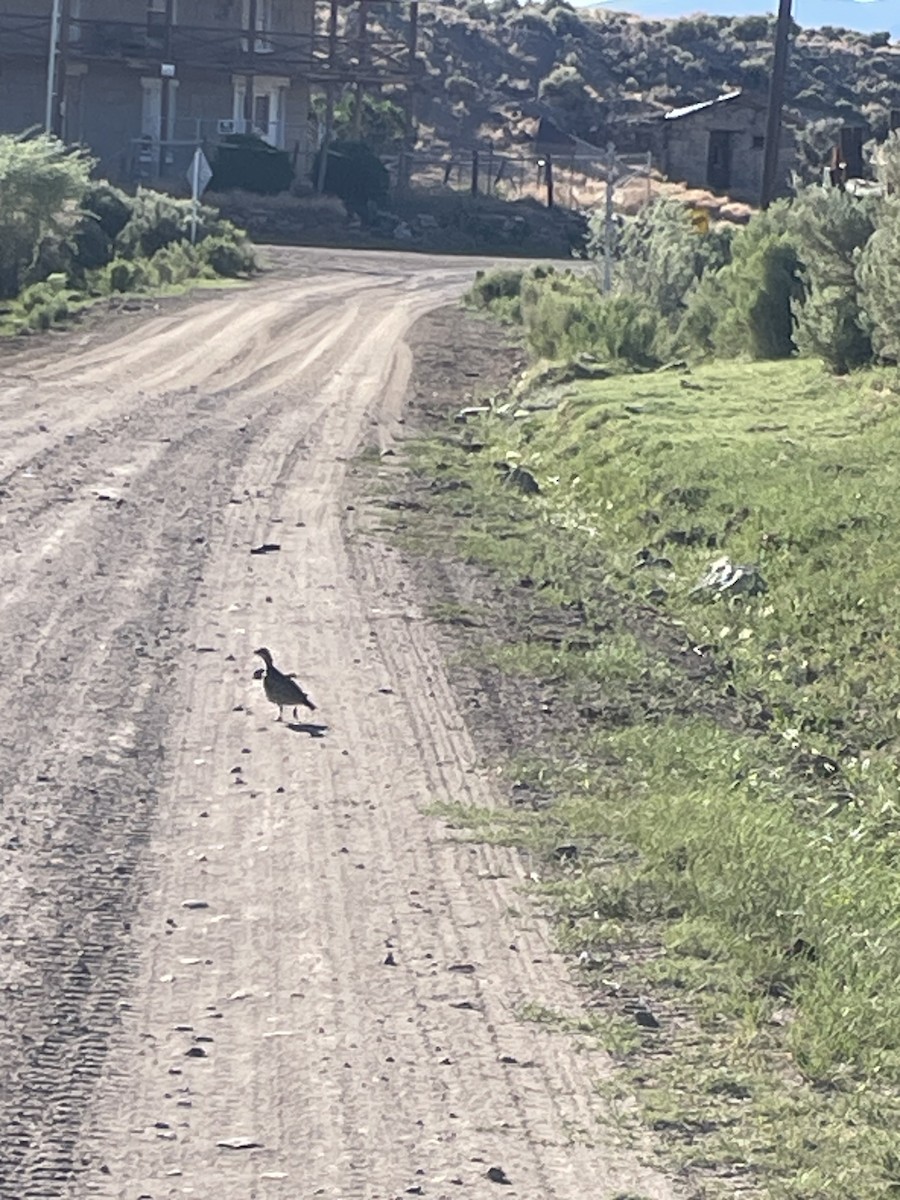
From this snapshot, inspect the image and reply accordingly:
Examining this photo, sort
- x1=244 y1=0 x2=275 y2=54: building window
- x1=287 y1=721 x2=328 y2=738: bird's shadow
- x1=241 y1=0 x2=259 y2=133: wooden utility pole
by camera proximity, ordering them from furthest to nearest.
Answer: x1=244 y1=0 x2=275 y2=54: building window < x1=241 y1=0 x2=259 y2=133: wooden utility pole < x1=287 y1=721 x2=328 y2=738: bird's shadow

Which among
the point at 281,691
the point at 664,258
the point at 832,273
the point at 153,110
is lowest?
the point at 281,691

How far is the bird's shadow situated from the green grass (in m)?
0.95

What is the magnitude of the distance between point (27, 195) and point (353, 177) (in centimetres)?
2795

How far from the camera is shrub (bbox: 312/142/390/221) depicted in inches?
2495

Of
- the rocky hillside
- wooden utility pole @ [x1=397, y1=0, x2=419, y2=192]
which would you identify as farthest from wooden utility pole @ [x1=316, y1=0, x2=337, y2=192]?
the rocky hillside

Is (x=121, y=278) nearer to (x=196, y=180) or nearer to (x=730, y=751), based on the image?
(x=196, y=180)

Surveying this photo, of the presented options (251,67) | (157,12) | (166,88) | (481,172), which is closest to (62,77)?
(166,88)

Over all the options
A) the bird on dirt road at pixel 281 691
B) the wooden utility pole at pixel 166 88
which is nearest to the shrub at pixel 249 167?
the wooden utility pole at pixel 166 88

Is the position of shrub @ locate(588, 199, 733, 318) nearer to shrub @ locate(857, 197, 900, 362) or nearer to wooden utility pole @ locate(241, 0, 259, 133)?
shrub @ locate(857, 197, 900, 362)

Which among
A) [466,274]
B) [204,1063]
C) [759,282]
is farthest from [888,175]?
[466,274]

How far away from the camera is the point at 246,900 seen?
787 centimetres

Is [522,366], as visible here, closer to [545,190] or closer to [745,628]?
[745,628]

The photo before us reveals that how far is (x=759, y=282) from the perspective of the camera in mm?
27406

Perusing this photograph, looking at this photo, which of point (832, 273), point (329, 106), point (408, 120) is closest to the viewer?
point (832, 273)
